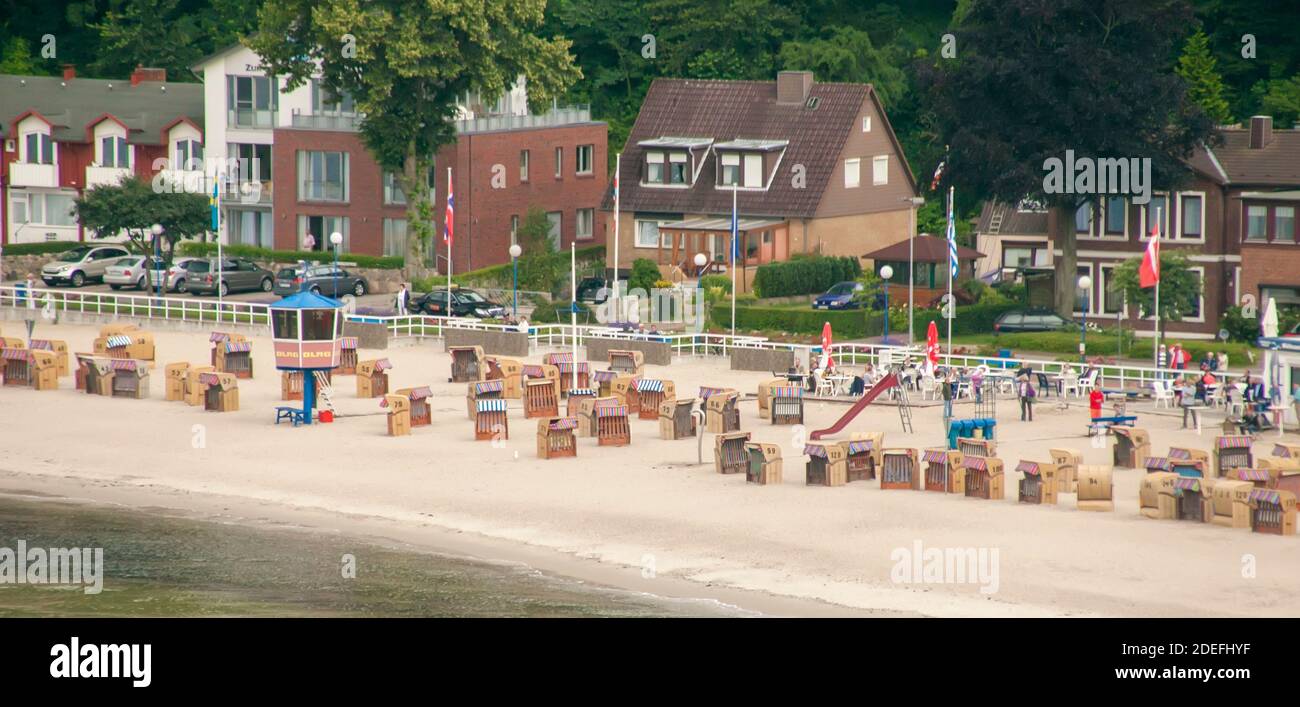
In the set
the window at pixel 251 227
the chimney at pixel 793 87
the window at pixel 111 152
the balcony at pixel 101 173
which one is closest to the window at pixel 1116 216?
the chimney at pixel 793 87

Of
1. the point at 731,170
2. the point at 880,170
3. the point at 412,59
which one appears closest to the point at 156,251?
the point at 412,59

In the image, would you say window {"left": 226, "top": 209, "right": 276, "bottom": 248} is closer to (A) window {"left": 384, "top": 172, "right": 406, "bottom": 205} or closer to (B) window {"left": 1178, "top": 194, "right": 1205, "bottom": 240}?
(A) window {"left": 384, "top": 172, "right": 406, "bottom": 205}

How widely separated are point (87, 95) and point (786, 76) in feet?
96.7

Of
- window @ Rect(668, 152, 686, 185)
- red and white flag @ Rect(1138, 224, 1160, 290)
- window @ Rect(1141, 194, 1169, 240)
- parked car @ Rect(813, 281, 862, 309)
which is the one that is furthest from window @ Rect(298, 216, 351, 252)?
red and white flag @ Rect(1138, 224, 1160, 290)

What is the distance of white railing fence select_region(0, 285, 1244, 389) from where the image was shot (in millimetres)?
49281

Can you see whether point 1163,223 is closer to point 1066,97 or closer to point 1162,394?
point 1066,97

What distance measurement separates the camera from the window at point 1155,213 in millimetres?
63594

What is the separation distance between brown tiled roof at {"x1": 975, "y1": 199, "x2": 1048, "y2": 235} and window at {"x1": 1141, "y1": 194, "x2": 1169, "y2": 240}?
1110 cm

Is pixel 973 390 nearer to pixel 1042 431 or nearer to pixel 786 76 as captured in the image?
pixel 1042 431

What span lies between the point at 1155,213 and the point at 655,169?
19.8 m

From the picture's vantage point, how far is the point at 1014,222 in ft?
252

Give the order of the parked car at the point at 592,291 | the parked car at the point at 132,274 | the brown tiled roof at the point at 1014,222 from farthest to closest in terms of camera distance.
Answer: the brown tiled roof at the point at 1014,222 → the parked car at the point at 132,274 → the parked car at the point at 592,291

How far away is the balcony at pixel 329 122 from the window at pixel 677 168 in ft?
38.3

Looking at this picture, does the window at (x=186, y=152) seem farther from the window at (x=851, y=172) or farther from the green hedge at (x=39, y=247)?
the window at (x=851, y=172)
